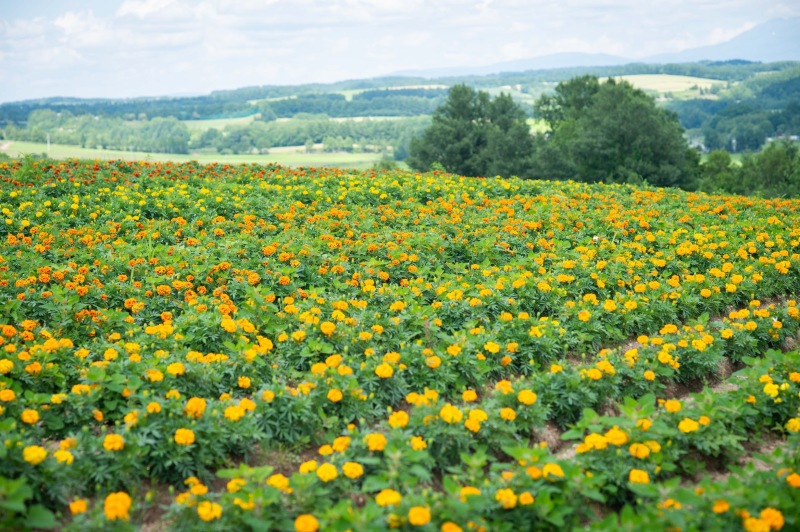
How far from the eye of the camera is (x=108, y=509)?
3.18 meters

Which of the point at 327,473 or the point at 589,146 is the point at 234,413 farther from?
the point at 589,146

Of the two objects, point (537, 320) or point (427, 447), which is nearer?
point (427, 447)

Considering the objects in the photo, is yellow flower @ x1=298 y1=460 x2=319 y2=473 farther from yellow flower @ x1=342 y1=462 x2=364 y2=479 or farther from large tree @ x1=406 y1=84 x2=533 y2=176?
large tree @ x1=406 y1=84 x2=533 y2=176

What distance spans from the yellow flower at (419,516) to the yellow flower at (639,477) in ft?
4.23

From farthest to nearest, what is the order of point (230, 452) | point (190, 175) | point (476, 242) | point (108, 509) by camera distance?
point (190, 175), point (476, 242), point (230, 452), point (108, 509)

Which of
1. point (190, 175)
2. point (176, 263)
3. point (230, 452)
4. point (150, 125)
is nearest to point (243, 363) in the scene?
point (230, 452)

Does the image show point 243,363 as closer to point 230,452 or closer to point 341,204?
point 230,452

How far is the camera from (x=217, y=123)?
69250 mm

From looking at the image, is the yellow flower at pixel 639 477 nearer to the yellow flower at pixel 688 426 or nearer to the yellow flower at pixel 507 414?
the yellow flower at pixel 688 426

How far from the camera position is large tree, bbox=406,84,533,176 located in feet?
135

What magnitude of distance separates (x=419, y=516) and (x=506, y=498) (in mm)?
557

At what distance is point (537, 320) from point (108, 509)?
12.8 ft

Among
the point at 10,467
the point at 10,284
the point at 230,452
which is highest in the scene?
the point at 10,284

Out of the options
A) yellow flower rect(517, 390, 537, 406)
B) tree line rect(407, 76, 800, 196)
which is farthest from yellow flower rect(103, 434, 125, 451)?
tree line rect(407, 76, 800, 196)
